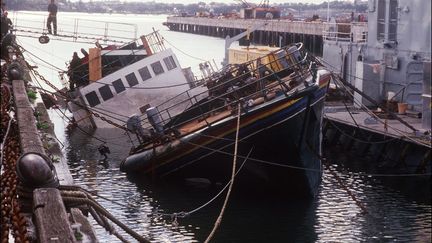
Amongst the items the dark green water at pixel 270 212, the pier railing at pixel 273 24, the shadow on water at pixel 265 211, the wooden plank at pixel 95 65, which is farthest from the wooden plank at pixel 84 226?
the pier railing at pixel 273 24

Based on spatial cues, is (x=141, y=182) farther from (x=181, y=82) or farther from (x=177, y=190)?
(x=181, y=82)

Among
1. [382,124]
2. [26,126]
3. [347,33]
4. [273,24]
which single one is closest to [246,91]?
[382,124]

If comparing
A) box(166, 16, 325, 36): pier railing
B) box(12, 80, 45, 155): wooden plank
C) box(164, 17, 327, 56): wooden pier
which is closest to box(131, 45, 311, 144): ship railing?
box(12, 80, 45, 155): wooden plank

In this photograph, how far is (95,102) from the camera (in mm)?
33000

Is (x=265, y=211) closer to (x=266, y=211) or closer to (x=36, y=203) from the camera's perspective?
(x=266, y=211)

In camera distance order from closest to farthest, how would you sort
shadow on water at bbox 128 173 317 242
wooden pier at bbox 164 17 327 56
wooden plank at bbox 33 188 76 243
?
wooden plank at bbox 33 188 76 243
shadow on water at bbox 128 173 317 242
wooden pier at bbox 164 17 327 56

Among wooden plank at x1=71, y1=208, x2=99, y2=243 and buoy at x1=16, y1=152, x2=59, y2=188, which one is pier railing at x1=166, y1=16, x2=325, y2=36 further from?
buoy at x1=16, y1=152, x2=59, y2=188

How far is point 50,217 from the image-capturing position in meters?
6.18

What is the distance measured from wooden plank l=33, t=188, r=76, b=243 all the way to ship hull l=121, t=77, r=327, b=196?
46.4 feet

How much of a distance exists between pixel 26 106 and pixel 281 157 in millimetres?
9099

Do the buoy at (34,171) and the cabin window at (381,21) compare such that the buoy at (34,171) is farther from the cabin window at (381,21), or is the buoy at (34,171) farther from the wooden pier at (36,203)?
the cabin window at (381,21)

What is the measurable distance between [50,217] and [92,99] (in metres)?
27.2

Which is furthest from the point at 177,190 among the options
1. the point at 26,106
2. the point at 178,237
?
the point at 26,106

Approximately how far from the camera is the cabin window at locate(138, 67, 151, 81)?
106 ft
